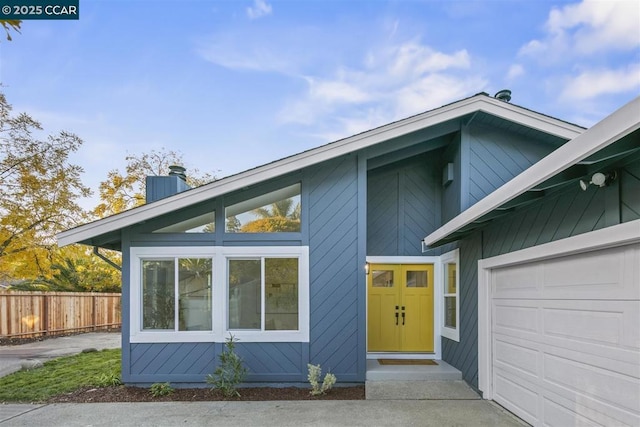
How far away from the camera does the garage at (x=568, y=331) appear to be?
295 cm

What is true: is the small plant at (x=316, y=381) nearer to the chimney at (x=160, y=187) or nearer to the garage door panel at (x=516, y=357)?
the garage door panel at (x=516, y=357)

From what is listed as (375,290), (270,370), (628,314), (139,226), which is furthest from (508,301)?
(139,226)

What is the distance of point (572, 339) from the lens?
3.61 m

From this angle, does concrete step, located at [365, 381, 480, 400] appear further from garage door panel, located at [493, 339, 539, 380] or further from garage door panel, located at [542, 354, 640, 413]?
garage door panel, located at [542, 354, 640, 413]

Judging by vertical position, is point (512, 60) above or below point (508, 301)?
above

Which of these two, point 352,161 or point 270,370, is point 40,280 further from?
point 352,161

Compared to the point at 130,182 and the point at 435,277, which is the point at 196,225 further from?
the point at 130,182

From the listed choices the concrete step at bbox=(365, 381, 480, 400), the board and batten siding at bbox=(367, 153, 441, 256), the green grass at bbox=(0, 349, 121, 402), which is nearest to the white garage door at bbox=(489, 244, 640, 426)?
the concrete step at bbox=(365, 381, 480, 400)

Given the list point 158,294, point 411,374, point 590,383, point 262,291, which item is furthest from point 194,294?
point 590,383

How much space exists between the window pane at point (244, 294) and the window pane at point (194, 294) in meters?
0.38

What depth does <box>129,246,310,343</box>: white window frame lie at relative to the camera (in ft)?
20.3

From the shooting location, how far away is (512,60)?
1259cm

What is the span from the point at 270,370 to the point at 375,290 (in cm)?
268

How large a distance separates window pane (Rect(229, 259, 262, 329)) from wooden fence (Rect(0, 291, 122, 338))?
32.9 ft
